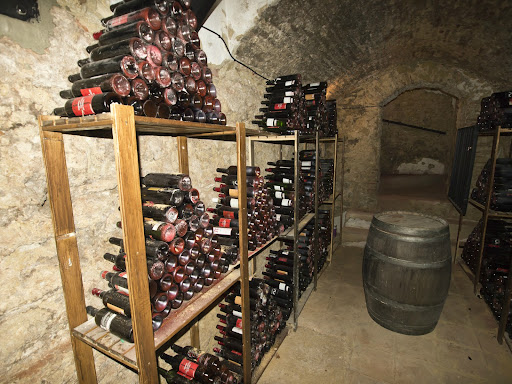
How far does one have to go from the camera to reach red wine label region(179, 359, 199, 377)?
6.11ft

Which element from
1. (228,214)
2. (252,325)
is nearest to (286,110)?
(228,214)

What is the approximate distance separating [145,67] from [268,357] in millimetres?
2715

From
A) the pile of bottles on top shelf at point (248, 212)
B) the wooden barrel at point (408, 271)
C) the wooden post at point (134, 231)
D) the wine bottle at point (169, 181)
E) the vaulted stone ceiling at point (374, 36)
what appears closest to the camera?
the wooden post at point (134, 231)

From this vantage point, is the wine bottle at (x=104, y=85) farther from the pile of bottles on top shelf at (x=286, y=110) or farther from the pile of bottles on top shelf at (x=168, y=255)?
the pile of bottles on top shelf at (x=286, y=110)

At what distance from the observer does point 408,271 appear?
103 inches

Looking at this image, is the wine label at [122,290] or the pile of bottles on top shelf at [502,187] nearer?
the wine label at [122,290]

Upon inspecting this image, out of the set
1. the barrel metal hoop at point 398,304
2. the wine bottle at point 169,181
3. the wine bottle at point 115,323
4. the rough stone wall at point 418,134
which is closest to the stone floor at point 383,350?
the barrel metal hoop at point 398,304

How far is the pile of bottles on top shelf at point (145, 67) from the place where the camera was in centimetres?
112

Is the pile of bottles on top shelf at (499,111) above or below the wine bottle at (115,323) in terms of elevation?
above

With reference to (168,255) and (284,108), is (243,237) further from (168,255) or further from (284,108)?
(284,108)

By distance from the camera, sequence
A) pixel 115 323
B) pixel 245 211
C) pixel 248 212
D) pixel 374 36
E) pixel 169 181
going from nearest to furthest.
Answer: pixel 115 323, pixel 169 181, pixel 245 211, pixel 248 212, pixel 374 36

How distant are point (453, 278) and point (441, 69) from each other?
4.02 meters

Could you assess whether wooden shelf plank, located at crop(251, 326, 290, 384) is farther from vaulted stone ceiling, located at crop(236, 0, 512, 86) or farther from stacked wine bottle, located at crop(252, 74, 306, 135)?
vaulted stone ceiling, located at crop(236, 0, 512, 86)

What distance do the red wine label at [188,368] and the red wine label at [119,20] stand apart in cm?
217
